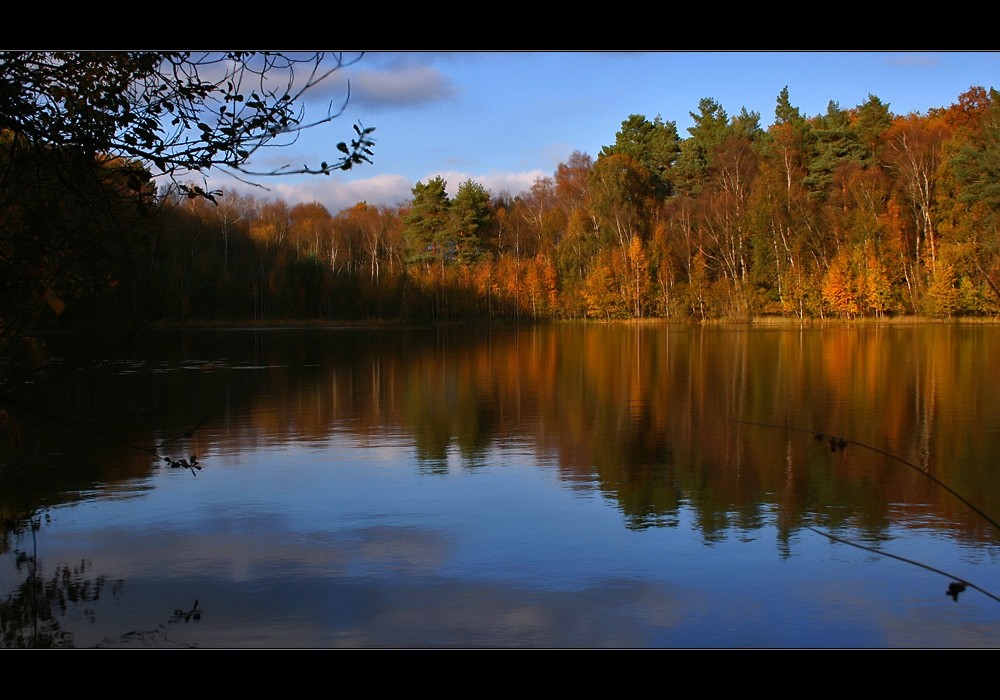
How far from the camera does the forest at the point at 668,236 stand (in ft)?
162

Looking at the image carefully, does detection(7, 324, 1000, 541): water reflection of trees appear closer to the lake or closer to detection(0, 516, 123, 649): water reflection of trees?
the lake

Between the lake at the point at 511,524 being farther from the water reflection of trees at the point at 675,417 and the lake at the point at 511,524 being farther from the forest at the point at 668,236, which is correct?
the forest at the point at 668,236

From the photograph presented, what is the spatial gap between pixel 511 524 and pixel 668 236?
2156 inches

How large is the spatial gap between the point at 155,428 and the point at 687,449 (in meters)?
7.61

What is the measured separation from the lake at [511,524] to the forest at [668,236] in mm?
28549

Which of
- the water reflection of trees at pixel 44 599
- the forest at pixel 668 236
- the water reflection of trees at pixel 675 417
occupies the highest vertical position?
the forest at pixel 668 236

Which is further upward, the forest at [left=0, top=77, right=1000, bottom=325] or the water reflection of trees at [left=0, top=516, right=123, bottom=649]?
the forest at [left=0, top=77, right=1000, bottom=325]

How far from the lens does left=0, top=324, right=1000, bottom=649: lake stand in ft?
17.1

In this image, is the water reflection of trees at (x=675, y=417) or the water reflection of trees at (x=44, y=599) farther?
the water reflection of trees at (x=675, y=417)

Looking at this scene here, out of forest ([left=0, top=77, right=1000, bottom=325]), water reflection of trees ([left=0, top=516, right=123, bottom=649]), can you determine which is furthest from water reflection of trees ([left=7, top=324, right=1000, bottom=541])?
forest ([left=0, top=77, right=1000, bottom=325])

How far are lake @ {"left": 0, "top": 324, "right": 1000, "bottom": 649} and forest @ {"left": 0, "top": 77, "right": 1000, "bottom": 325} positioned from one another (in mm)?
28549

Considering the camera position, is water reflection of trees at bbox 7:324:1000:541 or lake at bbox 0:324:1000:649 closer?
lake at bbox 0:324:1000:649

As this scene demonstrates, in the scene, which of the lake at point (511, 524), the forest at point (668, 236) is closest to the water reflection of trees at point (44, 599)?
the lake at point (511, 524)

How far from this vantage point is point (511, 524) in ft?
24.6
